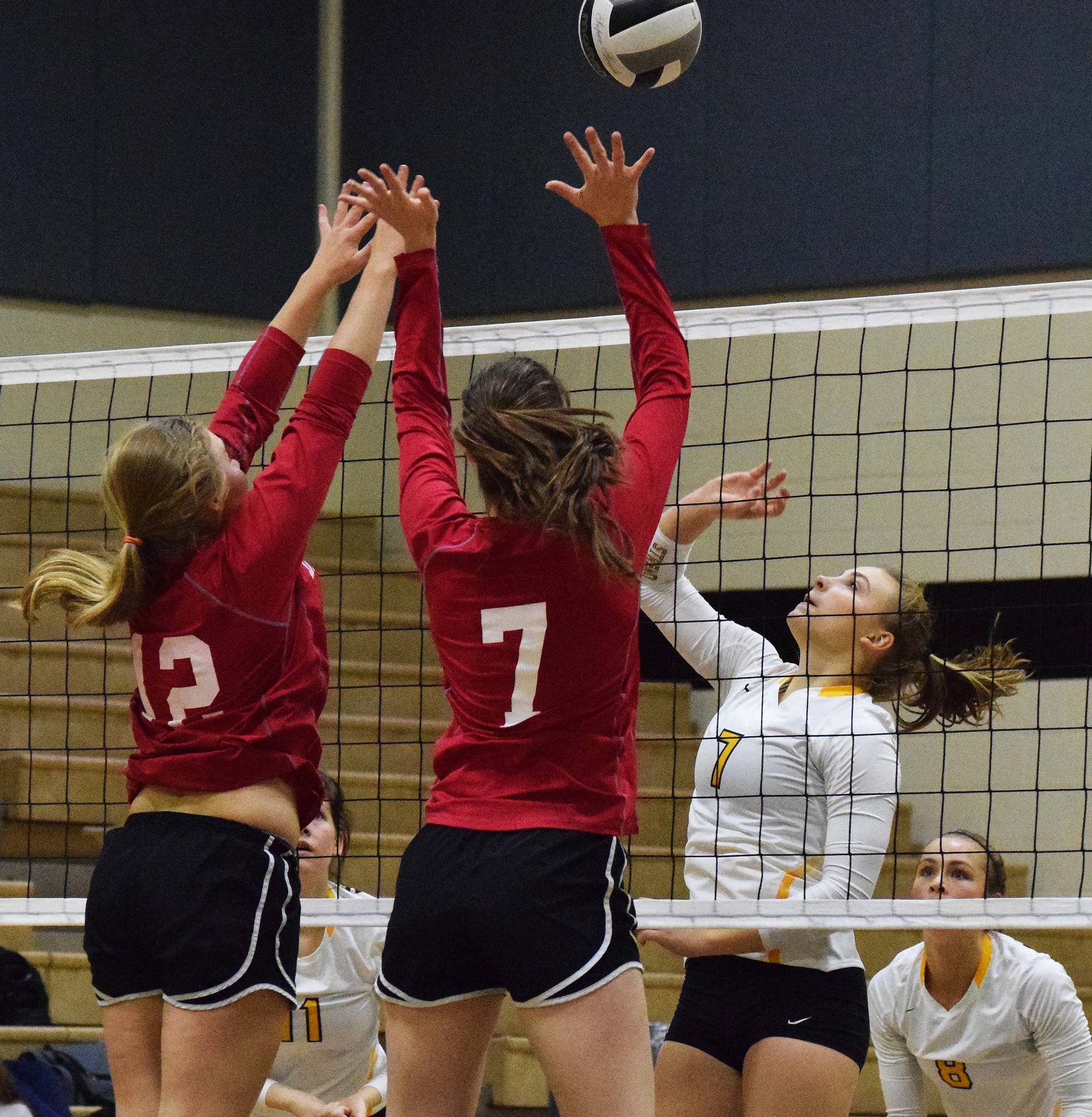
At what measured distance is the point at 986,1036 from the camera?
4027 mm

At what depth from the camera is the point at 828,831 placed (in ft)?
10.3

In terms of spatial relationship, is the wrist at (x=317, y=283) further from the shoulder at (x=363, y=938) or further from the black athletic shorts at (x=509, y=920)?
the shoulder at (x=363, y=938)

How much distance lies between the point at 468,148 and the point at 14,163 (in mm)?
2329

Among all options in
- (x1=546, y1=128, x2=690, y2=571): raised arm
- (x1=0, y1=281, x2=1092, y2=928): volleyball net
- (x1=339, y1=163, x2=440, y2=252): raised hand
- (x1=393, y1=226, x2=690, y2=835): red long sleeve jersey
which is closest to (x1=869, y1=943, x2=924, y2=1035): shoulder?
(x1=0, y1=281, x2=1092, y2=928): volleyball net

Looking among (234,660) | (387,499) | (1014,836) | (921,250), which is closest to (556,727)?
(234,660)

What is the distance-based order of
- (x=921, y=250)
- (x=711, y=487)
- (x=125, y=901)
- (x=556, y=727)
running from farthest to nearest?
(x=921, y=250) < (x=711, y=487) < (x=125, y=901) < (x=556, y=727)

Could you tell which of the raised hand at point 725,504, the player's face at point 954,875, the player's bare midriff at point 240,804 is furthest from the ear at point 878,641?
the player's bare midriff at point 240,804

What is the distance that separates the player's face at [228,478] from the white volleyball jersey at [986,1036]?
2.46m

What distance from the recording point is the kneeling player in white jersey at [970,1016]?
3.99 metres

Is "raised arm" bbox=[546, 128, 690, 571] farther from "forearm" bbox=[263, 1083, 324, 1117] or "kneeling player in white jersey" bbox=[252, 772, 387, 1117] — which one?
"forearm" bbox=[263, 1083, 324, 1117]

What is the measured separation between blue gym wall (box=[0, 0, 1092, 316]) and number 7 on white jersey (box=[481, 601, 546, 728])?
536 cm

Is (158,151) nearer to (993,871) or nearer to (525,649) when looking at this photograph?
(993,871)

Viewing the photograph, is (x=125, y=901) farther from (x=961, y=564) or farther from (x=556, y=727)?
(x=961, y=564)

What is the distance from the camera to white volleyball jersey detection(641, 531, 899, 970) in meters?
3.10
